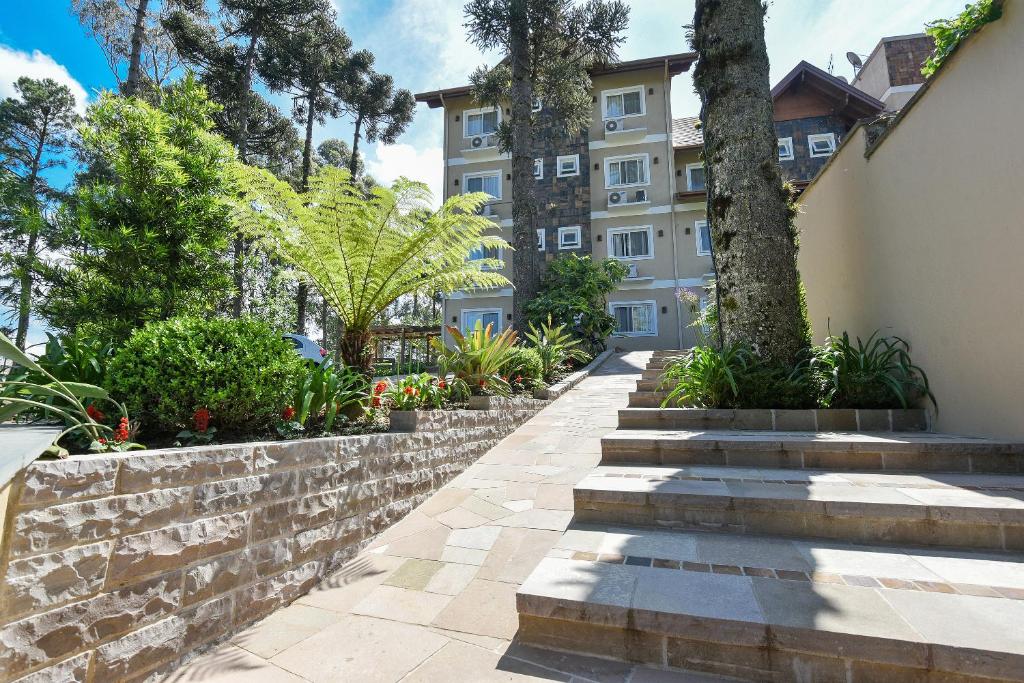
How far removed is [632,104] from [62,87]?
23094 mm

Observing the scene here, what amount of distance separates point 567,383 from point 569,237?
32.7 ft

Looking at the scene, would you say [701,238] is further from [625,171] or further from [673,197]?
[625,171]

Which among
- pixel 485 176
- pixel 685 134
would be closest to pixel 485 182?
pixel 485 176

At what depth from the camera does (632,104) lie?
53.7ft

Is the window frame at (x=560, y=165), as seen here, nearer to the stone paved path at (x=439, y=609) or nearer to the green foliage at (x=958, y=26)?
the green foliage at (x=958, y=26)

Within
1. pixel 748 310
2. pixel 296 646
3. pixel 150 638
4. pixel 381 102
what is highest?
pixel 381 102

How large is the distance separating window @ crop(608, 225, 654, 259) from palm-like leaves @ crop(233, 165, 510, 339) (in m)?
11.9

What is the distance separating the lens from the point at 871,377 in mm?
4008

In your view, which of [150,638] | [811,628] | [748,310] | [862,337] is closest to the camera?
[811,628]

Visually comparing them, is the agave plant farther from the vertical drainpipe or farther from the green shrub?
the vertical drainpipe

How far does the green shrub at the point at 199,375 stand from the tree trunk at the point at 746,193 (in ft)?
14.4

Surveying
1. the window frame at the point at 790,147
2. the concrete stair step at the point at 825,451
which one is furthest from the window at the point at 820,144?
the concrete stair step at the point at 825,451

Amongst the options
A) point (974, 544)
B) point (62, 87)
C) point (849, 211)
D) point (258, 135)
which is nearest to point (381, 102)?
point (258, 135)

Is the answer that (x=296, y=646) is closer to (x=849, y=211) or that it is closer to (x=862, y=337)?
(x=862, y=337)
